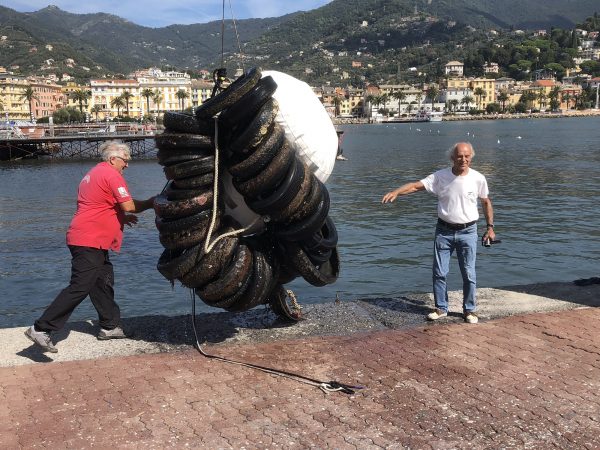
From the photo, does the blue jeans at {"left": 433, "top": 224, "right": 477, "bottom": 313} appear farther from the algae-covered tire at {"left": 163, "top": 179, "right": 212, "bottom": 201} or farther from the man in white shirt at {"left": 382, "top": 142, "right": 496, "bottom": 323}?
the algae-covered tire at {"left": 163, "top": 179, "right": 212, "bottom": 201}

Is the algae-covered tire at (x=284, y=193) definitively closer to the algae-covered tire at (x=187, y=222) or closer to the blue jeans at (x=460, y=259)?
the algae-covered tire at (x=187, y=222)

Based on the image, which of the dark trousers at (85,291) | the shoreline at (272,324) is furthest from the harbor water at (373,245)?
the dark trousers at (85,291)

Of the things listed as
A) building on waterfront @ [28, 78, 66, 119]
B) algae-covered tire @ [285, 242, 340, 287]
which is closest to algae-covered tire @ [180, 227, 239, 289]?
algae-covered tire @ [285, 242, 340, 287]

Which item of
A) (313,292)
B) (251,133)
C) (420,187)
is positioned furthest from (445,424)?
(313,292)

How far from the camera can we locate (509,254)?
15969mm

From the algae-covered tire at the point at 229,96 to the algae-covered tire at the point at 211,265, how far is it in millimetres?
1092

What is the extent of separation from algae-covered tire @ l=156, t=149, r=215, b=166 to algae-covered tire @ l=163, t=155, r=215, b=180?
0.04 m

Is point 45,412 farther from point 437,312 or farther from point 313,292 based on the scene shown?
point 313,292

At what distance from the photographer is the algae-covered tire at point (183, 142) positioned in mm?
5461

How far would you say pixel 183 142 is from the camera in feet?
18.0

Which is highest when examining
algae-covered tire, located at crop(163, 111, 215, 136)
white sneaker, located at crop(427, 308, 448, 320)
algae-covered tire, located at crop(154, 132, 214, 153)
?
algae-covered tire, located at crop(163, 111, 215, 136)

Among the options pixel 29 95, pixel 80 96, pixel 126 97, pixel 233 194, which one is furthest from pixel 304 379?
pixel 80 96

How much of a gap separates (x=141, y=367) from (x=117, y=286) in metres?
8.49

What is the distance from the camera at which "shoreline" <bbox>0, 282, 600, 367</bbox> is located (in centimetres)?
591
